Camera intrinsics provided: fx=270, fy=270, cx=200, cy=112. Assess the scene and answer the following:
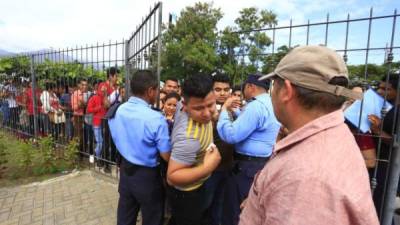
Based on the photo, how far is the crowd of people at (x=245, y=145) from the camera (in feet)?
2.73

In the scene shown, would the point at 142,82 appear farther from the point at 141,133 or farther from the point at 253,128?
the point at 253,128

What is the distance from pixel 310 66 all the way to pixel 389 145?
7.45ft

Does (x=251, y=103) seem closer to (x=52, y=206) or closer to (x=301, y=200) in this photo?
(x=301, y=200)

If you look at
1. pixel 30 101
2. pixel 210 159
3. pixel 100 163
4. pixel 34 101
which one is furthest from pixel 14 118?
pixel 210 159

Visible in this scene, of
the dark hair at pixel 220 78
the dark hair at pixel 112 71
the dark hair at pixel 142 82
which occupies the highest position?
the dark hair at pixel 112 71

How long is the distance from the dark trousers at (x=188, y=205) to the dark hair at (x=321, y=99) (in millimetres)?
1390

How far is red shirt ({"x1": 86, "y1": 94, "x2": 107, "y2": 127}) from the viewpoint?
5000mm

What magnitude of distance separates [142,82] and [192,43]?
2060 centimetres

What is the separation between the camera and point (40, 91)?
6.22 metres

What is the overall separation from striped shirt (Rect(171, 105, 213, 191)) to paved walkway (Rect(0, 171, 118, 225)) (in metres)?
1.99

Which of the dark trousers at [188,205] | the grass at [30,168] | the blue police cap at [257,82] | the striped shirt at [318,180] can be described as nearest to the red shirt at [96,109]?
the grass at [30,168]

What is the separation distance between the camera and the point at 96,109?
505cm

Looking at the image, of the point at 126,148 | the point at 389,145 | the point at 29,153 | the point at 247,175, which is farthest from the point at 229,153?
the point at 29,153

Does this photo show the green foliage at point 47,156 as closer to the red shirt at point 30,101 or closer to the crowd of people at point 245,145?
the crowd of people at point 245,145
